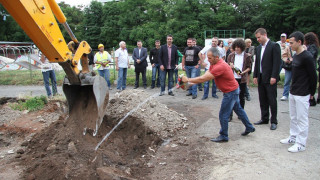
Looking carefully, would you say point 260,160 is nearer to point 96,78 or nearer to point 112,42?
point 96,78

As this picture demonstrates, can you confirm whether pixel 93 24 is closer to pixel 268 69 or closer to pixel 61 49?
pixel 268 69

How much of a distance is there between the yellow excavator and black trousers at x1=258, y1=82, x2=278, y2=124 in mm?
3438

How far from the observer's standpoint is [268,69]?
5.79 meters

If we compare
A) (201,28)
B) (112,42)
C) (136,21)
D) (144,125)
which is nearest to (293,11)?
(201,28)

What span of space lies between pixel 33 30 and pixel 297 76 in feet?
14.3

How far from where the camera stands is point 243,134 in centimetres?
552

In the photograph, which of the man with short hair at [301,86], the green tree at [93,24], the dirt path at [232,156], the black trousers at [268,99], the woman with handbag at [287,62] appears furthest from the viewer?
the green tree at [93,24]

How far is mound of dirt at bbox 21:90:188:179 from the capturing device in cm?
405

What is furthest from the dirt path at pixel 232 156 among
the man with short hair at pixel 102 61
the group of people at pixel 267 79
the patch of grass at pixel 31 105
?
the man with short hair at pixel 102 61

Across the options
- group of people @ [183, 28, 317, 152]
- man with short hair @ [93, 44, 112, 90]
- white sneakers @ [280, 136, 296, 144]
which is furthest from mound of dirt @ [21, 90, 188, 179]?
man with short hair @ [93, 44, 112, 90]

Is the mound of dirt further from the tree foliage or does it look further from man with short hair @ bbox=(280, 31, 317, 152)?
the tree foliage

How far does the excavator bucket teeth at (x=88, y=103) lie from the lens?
497 centimetres

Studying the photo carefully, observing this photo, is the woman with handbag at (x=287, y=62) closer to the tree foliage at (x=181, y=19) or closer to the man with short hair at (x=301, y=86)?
the man with short hair at (x=301, y=86)

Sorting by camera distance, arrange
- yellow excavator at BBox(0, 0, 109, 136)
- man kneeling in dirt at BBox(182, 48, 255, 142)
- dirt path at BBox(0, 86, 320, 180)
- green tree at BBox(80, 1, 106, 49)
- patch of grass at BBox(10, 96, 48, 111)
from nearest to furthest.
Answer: yellow excavator at BBox(0, 0, 109, 136) → dirt path at BBox(0, 86, 320, 180) → man kneeling in dirt at BBox(182, 48, 255, 142) → patch of grass at BBox(10, 96, 48, 111) → green tree at BBox(80, 1, 106, 49)
